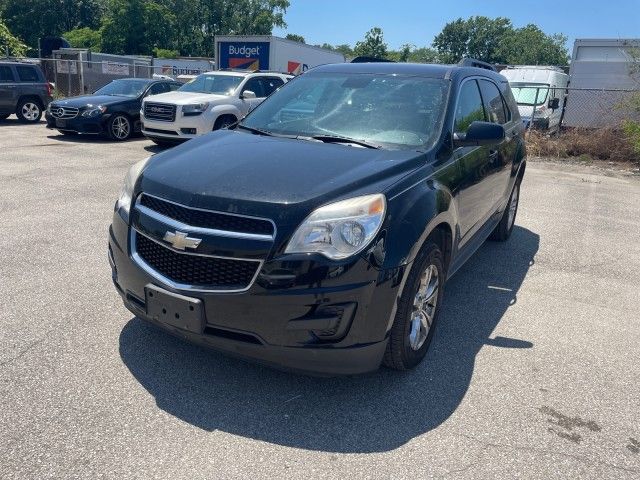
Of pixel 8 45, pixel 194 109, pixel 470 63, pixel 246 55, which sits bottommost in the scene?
pixel 194 109

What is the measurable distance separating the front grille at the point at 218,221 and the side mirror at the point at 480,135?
1.77 meters

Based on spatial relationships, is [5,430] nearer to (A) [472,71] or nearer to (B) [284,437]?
(B) [284,437]

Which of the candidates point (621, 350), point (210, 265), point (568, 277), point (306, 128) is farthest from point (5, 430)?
point (568, 277)

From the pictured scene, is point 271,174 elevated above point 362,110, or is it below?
below

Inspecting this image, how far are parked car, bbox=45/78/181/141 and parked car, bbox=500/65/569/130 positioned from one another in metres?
10.5

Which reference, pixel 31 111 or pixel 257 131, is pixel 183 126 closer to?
pixel 31 111

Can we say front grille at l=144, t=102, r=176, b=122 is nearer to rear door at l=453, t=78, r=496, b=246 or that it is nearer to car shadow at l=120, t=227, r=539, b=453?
rear door at l=453, t=78, r=496, b=246

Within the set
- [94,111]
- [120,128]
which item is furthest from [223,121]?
[94,111]

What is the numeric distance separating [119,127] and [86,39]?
55.4m

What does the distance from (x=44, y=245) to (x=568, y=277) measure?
5120mm

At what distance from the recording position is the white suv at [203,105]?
11953mm

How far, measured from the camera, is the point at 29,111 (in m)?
16.3

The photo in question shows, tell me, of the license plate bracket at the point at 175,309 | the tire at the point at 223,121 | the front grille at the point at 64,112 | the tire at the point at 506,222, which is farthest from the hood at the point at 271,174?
the front grille at the point at 64,112

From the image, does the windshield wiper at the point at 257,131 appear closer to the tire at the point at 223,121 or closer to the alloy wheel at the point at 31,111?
the tire at the point at 223,121
